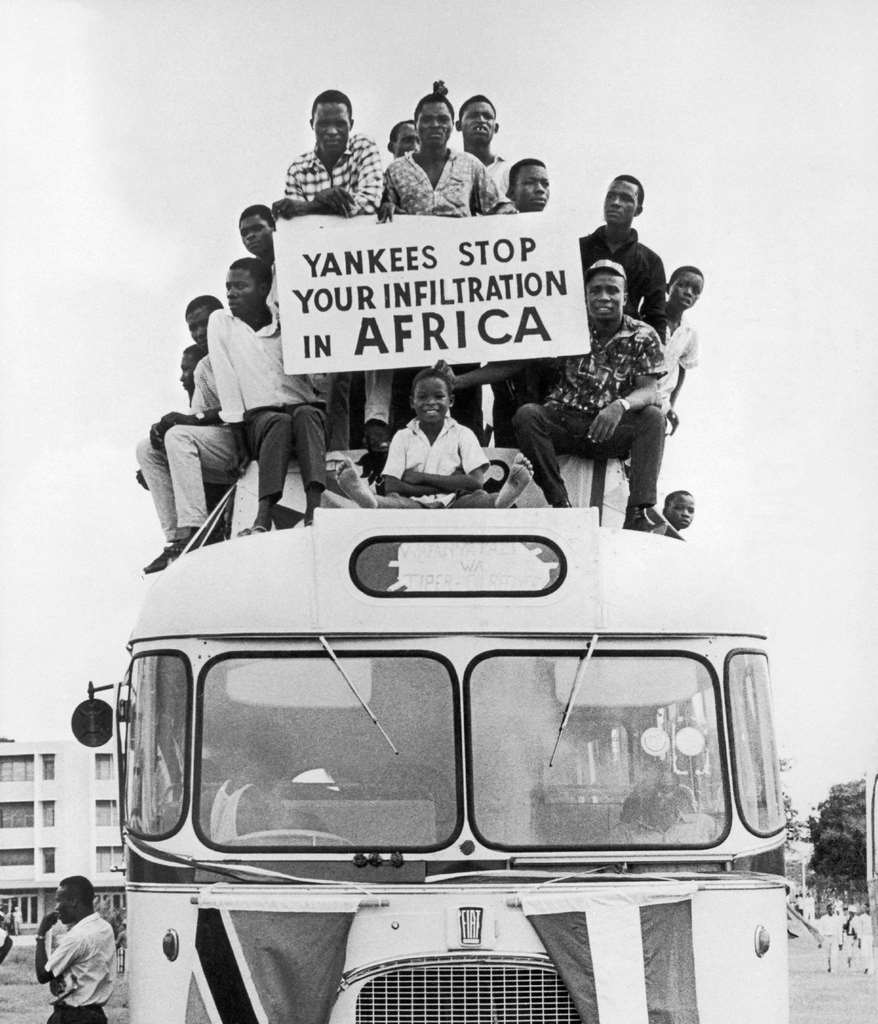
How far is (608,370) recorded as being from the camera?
8.53m

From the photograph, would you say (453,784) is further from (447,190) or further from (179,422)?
(447,190)

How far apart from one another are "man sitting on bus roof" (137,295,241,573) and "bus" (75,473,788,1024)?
1.76m

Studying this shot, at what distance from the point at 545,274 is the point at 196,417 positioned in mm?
1977

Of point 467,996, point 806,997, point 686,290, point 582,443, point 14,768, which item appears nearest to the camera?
point 467,996

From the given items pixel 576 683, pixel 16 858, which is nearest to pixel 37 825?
pixel 16 858

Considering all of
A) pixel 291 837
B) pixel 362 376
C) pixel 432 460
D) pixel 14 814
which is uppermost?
pixel 362 376

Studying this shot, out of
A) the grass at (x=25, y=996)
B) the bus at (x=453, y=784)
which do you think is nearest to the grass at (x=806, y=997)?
the grass at (x=25, y=996)

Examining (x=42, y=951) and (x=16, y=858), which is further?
(x=16, y=858)

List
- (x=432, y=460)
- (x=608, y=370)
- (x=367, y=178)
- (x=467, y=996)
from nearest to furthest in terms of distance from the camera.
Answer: (x=467, y=996) → (x=432, y=460) → (x=608, y=370) → (x=367, y=178)

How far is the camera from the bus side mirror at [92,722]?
26.2 feet

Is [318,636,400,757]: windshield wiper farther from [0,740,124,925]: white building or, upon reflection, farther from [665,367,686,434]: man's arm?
[0,740,124,925]: white building

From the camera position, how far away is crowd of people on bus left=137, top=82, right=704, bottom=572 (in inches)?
320

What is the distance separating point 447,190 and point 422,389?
4.63 ft

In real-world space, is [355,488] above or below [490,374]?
below
